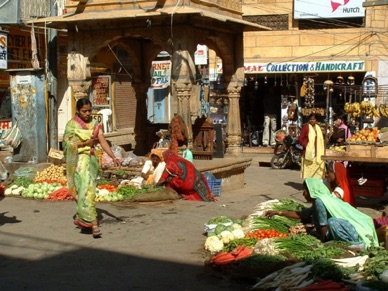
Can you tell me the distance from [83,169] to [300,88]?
14885 mm

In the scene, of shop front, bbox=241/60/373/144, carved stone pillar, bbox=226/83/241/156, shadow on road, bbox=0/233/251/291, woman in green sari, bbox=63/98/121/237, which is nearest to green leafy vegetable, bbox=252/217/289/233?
shadow on road, bbox=0/233/251/291

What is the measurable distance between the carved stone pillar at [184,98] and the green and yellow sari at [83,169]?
5.21m

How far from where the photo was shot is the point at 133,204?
35.3 ft

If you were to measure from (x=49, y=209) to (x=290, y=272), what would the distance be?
563cm

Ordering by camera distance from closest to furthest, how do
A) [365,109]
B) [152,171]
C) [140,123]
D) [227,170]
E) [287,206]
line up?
[287,206] < [152,171] < [227,170] < [365,109] < [140,123]

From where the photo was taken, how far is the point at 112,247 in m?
7.69

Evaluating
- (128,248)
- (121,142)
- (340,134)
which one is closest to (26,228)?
(128,248)

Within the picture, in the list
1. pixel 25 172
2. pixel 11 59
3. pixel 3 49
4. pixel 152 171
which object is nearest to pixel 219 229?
pixel 152 171

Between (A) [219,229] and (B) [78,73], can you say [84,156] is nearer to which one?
(A) [219,229]

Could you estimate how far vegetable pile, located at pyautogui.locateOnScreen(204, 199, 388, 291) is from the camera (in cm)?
558

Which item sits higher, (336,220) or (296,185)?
(336,220)

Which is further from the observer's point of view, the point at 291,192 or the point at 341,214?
the point at 291,192

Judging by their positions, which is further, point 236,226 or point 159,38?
point 159,38

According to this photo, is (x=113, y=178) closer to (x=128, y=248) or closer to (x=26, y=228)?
(x=26, y=228)
